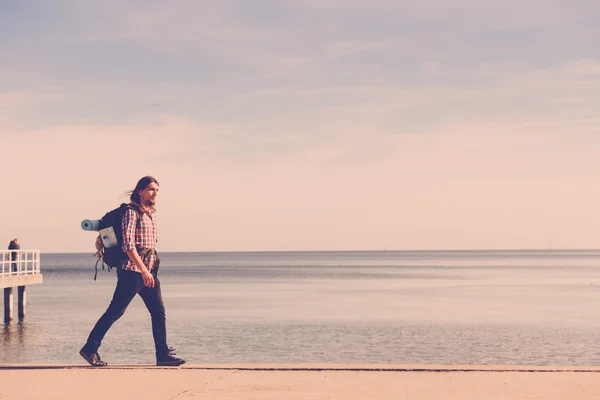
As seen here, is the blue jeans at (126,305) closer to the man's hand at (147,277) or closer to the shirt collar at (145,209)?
the man's hand at (147,277)

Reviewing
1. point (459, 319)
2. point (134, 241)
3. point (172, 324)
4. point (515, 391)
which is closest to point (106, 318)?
point (134, 241)

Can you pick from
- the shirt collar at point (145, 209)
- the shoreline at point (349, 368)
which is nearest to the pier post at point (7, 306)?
the shirt collar at point (145, 209)

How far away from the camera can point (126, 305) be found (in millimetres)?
9156

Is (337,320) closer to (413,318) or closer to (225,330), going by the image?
(413,318)

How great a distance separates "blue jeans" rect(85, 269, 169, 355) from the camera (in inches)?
353

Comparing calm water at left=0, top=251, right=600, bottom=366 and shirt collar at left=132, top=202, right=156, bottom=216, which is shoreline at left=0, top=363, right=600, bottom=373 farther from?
calm water at left=0, top=251, right=600, bottom=366

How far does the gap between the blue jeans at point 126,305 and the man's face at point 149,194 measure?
77 centimetres

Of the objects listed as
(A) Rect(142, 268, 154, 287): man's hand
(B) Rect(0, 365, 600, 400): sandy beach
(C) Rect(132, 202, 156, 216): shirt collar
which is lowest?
(B) Rect(0, 365, 600, 400): sandy beach

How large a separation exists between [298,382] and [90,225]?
2990 millimetres

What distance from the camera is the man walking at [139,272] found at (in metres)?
8.86

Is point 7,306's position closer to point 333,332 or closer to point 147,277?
Answer: point 333,332

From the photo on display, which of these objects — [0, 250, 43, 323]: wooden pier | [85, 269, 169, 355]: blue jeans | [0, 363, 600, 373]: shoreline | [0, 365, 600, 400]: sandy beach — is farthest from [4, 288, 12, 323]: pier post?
[0, 365, 600, 400]: sandy beach

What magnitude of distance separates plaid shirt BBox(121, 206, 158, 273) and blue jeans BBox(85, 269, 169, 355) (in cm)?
13

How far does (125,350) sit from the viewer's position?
26.2 meters
